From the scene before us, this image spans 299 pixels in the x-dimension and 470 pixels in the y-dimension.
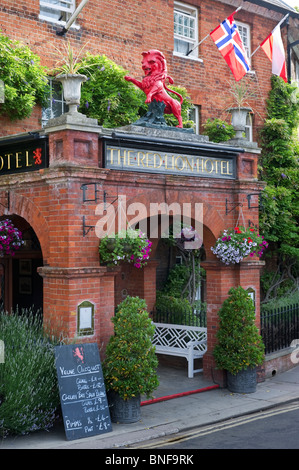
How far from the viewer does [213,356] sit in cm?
1136

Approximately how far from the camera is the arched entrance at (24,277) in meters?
12.9

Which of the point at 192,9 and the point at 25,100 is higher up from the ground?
the point at 192,9

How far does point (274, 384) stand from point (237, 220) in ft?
11.1

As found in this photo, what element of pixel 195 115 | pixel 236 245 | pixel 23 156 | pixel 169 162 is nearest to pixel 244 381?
pixel 236 245

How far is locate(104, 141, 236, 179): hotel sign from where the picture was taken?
947 centimetres

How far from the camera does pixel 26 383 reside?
7.84 metres

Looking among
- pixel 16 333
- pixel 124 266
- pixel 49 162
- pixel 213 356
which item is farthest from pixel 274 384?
pixel 49 162

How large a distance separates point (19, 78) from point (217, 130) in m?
5.98

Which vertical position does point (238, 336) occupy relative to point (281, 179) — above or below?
below

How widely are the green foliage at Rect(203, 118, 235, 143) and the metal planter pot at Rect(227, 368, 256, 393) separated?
275 inches

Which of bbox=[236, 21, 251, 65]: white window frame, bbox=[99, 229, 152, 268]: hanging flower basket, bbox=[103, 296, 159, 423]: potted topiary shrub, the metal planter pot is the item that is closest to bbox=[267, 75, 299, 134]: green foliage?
bbox=[236, 21, 251, 65]: white window frame

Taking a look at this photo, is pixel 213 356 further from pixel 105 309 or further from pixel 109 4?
pixel 109 4

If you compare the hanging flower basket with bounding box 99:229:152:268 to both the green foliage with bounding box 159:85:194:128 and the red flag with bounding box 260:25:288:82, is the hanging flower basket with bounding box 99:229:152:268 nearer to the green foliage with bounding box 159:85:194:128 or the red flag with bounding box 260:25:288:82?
the green foliage with bounding box 159:85:194:128

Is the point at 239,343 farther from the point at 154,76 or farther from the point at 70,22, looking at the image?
the point at 70,22
